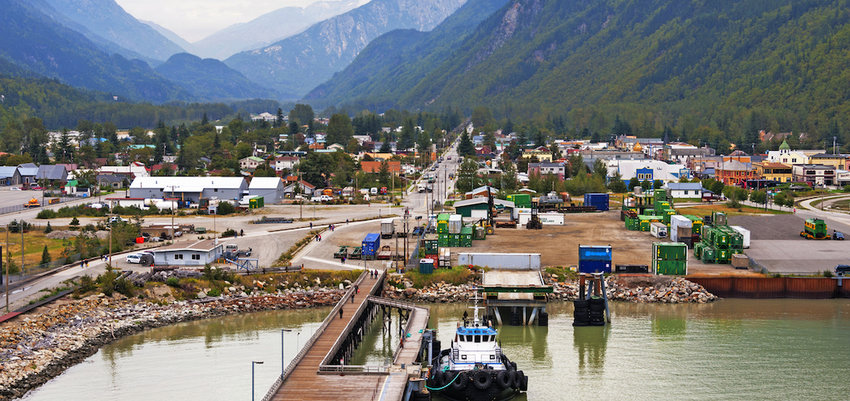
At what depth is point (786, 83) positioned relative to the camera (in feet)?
623

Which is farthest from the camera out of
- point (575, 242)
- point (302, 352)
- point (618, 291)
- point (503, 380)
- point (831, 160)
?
point (831, 160)

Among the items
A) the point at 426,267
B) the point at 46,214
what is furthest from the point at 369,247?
the point at 46,214

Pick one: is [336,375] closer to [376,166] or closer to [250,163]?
[376,166]

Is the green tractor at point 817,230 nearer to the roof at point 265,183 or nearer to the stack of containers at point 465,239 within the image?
the stack of containers at point 465,239

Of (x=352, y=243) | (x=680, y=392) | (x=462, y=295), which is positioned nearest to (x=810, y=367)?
(x=680, y=392)

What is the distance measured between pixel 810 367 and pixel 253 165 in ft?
294

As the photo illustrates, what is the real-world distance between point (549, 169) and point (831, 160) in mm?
33637

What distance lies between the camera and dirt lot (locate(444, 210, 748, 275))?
49.5 m

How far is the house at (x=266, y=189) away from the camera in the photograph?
272 ft

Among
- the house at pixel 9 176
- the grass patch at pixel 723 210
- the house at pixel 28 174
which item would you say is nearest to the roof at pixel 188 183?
the house at pixel 28 174

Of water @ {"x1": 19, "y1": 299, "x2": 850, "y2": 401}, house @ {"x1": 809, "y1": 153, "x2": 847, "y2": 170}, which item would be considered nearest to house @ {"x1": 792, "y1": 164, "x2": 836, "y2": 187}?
house @ {"x1": 809, "y1": 153, "x2": 847, "y2": 170}

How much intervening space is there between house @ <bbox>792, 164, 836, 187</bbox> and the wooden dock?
7979cm

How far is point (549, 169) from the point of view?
107125mm

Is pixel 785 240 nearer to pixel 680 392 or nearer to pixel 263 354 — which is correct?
pixel 680 392
